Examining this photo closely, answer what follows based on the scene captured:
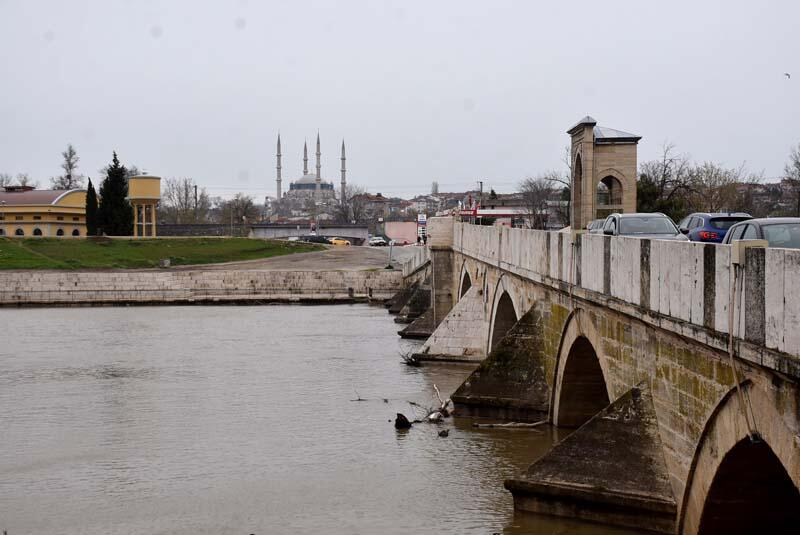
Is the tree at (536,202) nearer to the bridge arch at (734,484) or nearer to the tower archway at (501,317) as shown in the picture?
the tower archway at (501,317)

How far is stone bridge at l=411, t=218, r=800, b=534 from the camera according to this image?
664 cm

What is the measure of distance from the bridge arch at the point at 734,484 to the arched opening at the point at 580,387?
Result: 15.9 ft

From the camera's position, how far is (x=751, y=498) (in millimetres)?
8125

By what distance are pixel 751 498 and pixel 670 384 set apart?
4.16ft

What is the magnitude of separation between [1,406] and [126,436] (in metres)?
4.49

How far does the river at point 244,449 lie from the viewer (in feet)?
39.9

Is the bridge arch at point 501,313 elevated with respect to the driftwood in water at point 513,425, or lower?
elevated

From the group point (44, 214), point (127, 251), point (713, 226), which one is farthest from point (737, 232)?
point (44, 214)

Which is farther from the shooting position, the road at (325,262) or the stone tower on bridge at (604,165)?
the road at (325,262)

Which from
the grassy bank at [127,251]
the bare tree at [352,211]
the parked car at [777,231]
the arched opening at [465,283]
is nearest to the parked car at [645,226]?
the parked car at [777,231]

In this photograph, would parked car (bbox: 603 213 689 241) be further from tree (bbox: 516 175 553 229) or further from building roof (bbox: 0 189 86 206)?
building roof (bbox: 0 189 86 206)

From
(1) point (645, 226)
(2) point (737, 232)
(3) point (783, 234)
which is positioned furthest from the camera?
(1) point (645, 226)

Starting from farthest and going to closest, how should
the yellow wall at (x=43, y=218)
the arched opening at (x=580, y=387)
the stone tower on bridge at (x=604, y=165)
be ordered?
1. the yellow wall at (x=43, y=218)
2. the stone tower on bridge at (x=604, y=165)
3. the arched opening at (x=580, y=387)

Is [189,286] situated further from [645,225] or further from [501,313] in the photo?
[645,225]
